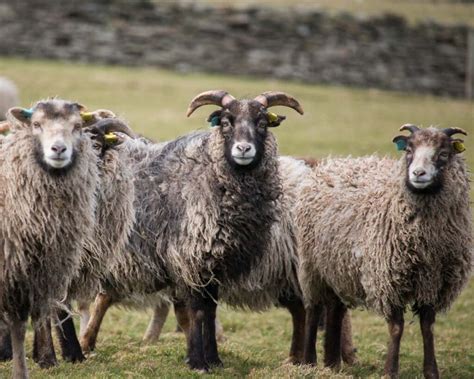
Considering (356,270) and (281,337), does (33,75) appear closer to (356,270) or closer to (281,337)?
(281,337)

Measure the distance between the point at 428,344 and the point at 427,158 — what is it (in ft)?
5.92

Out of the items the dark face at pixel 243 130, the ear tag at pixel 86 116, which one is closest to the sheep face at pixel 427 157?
the dark face at pixel 243 130

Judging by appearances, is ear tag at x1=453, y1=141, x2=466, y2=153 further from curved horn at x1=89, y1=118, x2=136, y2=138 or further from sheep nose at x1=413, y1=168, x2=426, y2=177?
curved horn at x1=89, y1=118, x2=136, y2=138

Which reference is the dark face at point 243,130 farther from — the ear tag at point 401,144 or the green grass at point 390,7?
the green grass at point 390,7

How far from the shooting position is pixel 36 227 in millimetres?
7691

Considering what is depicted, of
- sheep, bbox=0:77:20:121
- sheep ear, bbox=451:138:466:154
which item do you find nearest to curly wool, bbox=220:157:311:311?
sheep ear, bbox=451:138:466:154

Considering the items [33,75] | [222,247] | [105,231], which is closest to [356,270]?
[222,247]

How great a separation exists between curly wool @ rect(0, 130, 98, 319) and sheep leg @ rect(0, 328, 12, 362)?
5.08 feet

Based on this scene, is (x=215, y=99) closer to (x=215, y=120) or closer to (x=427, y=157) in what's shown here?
(x=215, y=120)

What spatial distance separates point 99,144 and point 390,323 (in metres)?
3.34

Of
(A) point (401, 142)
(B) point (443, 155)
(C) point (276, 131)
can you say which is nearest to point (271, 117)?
(A) point (401, 142)

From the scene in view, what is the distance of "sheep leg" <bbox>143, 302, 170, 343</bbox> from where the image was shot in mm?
11086

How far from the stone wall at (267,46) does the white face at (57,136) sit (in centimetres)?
2429

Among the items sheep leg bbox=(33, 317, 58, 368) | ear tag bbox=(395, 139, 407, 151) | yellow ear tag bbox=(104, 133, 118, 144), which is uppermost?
yellow ear tag bbox=(104, 133, 118, 144)
